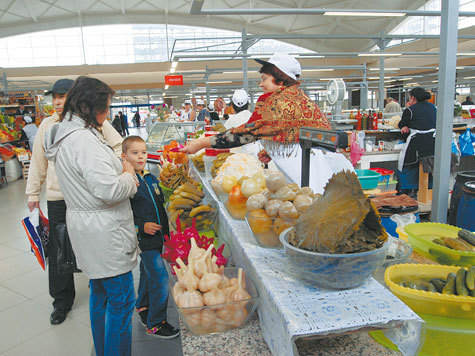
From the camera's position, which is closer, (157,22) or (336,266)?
(336,266)

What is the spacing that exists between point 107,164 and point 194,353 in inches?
41.7

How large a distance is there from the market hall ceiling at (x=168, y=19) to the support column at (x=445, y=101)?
2197 centimetres

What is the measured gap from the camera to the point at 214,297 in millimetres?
1600

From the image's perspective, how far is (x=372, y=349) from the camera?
4.27 ft

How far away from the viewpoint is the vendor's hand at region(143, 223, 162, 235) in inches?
103

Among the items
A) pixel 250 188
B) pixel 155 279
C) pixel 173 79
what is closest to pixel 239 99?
pixel 155 279

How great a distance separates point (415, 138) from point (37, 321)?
5.63 m

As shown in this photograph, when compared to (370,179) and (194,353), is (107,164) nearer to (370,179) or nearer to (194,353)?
(194,353)

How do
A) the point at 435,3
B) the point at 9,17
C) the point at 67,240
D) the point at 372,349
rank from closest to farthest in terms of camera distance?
1. the point at 372,349
2. the point at 67,240
3. the point at 435,3
4. the point at 9,17

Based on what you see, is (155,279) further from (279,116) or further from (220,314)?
(279,116)

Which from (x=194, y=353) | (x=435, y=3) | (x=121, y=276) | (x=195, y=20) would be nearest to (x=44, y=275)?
(x=121, y=276)

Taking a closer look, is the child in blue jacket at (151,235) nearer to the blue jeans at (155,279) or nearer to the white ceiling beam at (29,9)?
the blue jeans at (155,279)

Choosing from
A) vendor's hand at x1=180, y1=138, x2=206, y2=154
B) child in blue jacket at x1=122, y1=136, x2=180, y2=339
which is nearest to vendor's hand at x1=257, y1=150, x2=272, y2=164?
vendor's hand at x1=180, y1=138, x2=206, y2=154

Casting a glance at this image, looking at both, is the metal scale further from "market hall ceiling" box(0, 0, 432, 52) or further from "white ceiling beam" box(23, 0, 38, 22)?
"white ceiling beam" box(23, 0, 38, 22)
